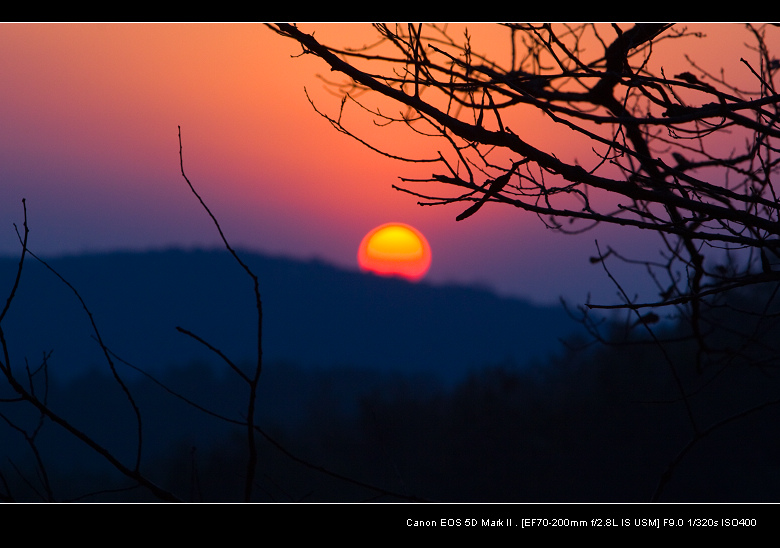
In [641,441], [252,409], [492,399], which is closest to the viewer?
[252,409]

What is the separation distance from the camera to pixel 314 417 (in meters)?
43.4

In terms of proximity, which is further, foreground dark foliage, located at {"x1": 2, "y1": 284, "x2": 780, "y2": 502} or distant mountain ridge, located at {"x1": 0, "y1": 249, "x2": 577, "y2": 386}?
distant mountain ridge, located at {"x1": 0, "y1": 249, "x2": 577, "y2": 386}

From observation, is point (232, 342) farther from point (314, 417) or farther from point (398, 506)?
point (398, 506)

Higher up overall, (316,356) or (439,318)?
(439,318)

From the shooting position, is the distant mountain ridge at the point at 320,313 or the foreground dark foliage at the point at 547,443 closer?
the foreground dark foliage at the point at 547,443

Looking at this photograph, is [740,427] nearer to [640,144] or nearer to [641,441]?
[641,441]

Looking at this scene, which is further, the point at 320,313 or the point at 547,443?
the point at 320,313

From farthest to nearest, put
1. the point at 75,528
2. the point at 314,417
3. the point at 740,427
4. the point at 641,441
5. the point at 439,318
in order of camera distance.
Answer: the point at 439,318, the point at 314,417, the point at 641,441, the point at 740,427, the point at 75,528

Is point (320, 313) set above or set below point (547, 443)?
above

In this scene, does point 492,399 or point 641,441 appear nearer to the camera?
point 641,441

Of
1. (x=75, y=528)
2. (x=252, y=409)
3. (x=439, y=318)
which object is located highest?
(x=252, y=409)
